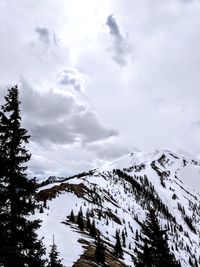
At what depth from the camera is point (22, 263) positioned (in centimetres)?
1797

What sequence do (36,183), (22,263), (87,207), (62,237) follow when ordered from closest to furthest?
(22,263) → (36,183) → (62,237) → (87,207)

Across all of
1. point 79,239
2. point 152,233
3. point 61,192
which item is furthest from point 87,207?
point 152,233

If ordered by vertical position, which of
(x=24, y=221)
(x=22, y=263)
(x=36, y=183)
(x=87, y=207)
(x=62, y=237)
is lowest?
(x=22, y=263)

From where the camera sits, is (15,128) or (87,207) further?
(87,207)

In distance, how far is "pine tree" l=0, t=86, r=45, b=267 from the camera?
709 inches

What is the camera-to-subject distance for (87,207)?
6309 inches

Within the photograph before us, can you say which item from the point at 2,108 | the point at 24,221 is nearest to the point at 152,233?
the point at 24,221

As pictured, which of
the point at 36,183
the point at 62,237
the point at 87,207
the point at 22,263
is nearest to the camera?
the point at 22,263

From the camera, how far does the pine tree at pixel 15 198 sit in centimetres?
1800

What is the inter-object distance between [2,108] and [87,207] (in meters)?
146

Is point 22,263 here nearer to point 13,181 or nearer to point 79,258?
point 13,181

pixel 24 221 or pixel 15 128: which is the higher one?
pixel 15 128

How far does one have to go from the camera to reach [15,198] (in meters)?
18.6

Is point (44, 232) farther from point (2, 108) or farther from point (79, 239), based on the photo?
point (2, 108)
